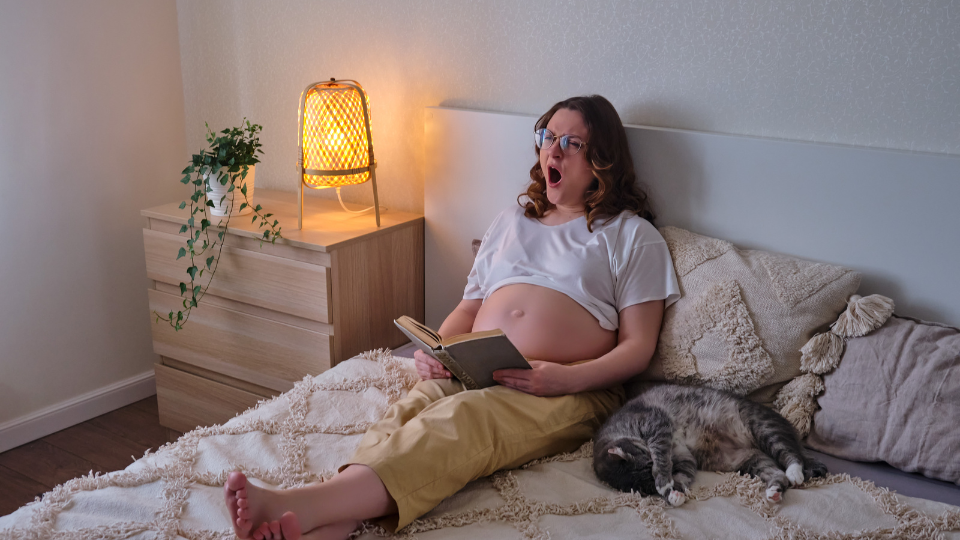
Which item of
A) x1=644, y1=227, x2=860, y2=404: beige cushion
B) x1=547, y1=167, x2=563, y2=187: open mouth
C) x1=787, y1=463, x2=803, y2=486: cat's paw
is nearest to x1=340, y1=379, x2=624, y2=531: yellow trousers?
x1=644, y1=227, x2=860, y2=404: beige cushion

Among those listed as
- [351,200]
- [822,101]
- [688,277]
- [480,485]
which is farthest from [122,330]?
[822,101]

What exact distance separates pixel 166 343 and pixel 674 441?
1748 millimetres

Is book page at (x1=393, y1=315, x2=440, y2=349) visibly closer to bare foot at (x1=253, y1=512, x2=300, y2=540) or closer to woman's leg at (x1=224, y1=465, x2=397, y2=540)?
woman's leg at (x1=224, y1=465, x2=397, y2=540)

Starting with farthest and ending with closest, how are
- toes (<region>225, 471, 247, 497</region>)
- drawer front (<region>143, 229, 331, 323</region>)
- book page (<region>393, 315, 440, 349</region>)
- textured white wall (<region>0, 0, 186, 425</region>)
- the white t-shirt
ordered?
textured white wall (<region>0, 0, 186, 425</region>) → drawer front (<region>143, 229, 331, 323</region>) → the white t-shirt → book page (<region>393, 315, 440, 349</region>) → toes (<region>225, 471, 247, 497</region>)

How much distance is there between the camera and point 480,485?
135 centimetres

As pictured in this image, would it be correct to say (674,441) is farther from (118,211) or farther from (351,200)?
(118,211)

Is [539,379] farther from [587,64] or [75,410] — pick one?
[75,410]

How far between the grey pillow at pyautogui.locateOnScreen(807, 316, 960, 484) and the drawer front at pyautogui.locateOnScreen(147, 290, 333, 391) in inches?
51.1

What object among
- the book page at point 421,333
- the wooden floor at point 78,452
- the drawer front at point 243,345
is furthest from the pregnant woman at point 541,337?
the wooden floor at point 78,452

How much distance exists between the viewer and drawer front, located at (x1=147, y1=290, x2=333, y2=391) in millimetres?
2121

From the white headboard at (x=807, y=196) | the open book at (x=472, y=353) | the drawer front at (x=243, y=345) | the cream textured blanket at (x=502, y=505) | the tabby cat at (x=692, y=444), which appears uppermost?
the white headboard at (x=807, y=196)

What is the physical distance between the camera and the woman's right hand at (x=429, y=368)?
164 centimetres

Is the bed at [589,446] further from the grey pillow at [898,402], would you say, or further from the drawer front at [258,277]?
the drawer front at [258,277]

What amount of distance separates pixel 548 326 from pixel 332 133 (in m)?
0.92
